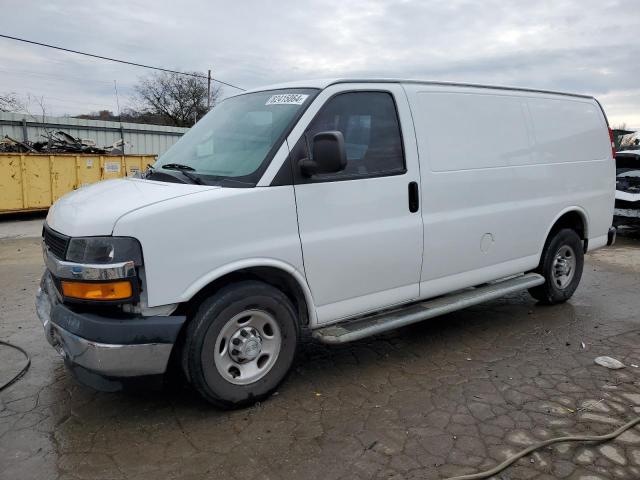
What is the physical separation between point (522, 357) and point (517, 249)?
3.49 ft

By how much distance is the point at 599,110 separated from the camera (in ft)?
19.3

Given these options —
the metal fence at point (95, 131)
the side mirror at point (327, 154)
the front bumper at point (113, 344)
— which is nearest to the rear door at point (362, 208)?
the side mirror at point (327, 154)

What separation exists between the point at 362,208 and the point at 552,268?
2.78 meters

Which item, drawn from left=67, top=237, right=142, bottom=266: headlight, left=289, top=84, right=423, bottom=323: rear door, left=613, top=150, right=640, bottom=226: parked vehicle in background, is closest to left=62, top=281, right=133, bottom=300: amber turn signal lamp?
left=67, top=237, right=142, bottom=266: headlight

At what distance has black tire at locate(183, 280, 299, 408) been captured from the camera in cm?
320

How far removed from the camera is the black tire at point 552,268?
17.8 ft

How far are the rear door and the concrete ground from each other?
2.10 ft

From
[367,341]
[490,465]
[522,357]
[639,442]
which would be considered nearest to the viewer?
[490,465]

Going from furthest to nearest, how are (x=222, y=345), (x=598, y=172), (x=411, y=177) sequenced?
(x=598, y=172)
(x=411, y=177)
(x=222, y=345)

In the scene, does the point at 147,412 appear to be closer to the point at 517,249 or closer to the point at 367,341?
the point at 367,341

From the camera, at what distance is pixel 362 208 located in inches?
149

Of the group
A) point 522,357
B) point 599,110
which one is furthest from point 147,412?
point 599,110

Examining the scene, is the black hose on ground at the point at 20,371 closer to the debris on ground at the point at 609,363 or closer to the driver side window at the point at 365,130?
the driver side window at the point at 365,130

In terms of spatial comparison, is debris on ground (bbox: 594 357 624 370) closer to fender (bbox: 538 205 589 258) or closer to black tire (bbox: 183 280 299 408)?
fender (bbox: 538 205 589 258)
